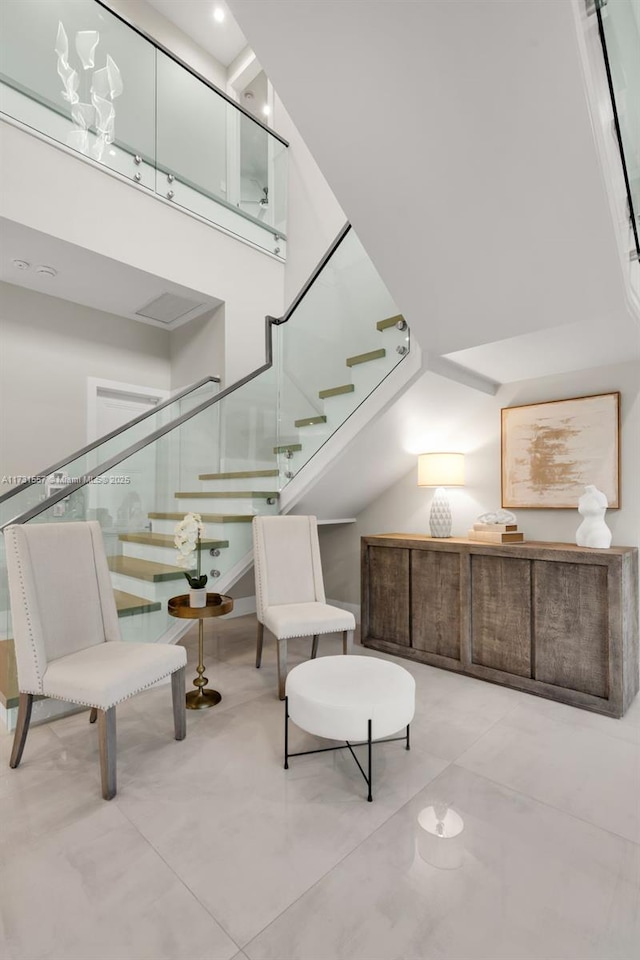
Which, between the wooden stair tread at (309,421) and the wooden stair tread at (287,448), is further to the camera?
the wooden stair tread at (287,448)

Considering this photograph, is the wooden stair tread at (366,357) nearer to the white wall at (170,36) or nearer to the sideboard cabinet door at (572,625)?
Answer: the sideboard cabinet door at (572,625)

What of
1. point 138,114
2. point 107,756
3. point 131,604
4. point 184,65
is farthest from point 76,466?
point 184,65

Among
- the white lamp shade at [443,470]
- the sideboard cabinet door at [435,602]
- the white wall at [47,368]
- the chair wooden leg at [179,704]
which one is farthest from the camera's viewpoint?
the white wall at [47,368]

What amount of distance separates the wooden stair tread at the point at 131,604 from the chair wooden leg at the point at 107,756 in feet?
2.98

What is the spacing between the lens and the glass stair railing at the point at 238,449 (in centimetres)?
272

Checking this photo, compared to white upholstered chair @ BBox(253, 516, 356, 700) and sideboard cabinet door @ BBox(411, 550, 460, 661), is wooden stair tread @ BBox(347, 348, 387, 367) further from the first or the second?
sideboard cabinet door @ BBox(411, 550, 460, 661)

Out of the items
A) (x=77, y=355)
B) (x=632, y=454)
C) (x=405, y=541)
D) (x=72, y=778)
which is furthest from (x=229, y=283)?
(x=72, y=778)

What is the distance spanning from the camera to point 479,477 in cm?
351

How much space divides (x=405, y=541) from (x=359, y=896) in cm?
217

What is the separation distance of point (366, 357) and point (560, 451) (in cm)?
139

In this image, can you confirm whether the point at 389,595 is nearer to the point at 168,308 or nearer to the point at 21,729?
the point at 21,729

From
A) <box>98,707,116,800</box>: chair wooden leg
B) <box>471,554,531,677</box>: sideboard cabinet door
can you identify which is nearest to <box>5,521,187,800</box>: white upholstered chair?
<box>98,707,116,800</box>: chair wooden leg

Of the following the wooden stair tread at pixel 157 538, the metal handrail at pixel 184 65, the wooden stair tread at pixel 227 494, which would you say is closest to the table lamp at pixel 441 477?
the wooden stair tread at pixel 227 494

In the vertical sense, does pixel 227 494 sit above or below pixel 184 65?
below
